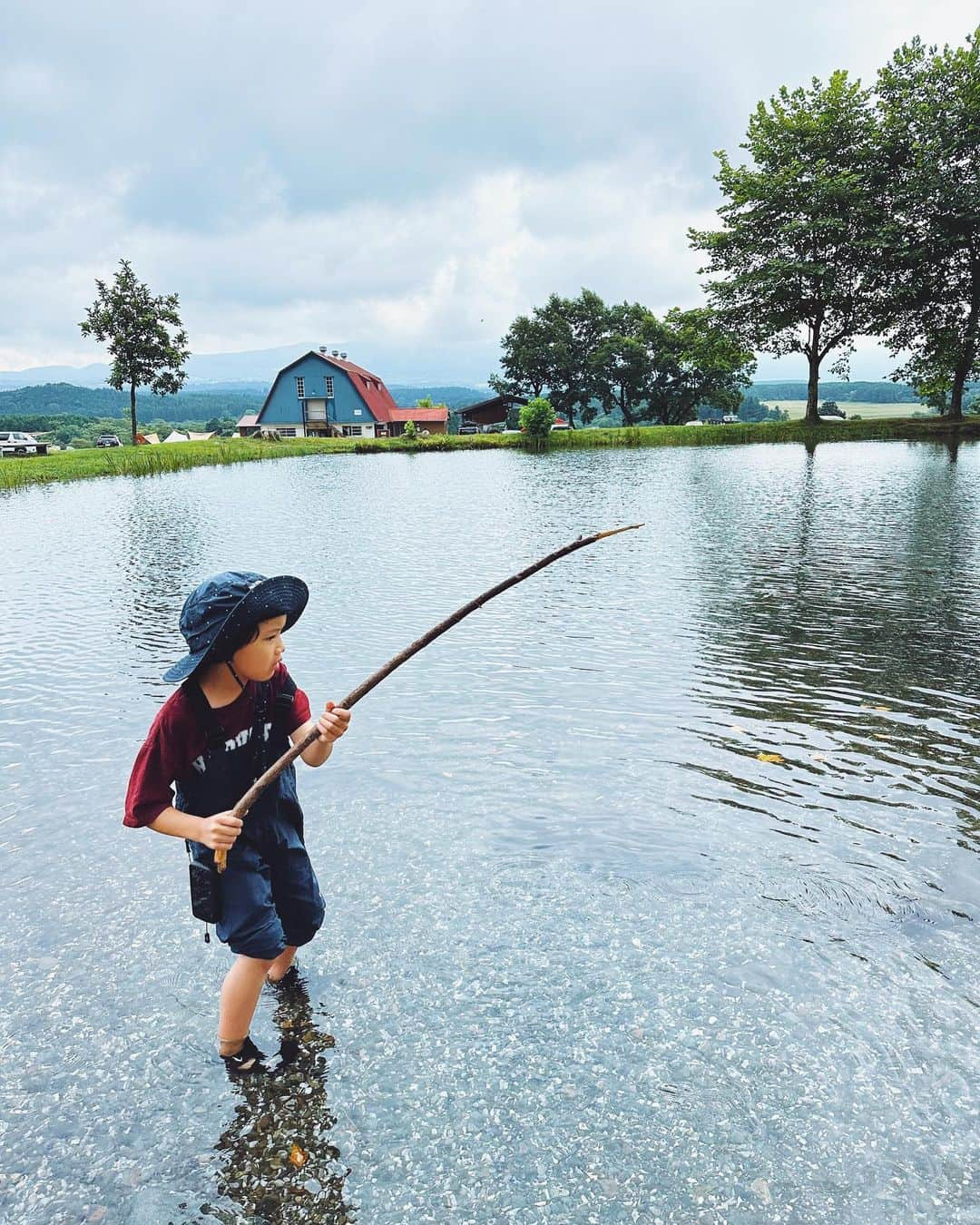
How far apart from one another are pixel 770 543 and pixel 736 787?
11.5m

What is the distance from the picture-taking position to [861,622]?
10.2 meters

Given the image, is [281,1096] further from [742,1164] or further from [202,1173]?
[742,1164]

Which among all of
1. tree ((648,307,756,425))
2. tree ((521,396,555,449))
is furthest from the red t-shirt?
tree ((648,307,756,425))

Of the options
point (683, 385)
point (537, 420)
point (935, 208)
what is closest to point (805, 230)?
point (935, 208)

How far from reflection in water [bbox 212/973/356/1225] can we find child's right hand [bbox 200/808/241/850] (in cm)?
109

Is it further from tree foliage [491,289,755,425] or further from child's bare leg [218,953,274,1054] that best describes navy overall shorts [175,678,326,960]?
tree foliage [491,289,755,425]

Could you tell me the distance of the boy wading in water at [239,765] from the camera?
3.03m

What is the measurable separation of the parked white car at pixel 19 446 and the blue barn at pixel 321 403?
22.9 metres

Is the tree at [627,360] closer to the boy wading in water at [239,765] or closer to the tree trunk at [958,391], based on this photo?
the tree trunk at [958,391]

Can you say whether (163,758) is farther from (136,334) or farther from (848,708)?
Result: (136,334)

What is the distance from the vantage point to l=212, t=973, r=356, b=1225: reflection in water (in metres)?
2.75

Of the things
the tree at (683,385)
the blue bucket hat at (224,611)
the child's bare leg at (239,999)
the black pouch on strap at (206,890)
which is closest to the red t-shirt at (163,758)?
the blue bucket hat at (224,611)

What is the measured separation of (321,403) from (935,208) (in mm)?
60195

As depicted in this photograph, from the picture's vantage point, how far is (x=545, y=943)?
411cm
